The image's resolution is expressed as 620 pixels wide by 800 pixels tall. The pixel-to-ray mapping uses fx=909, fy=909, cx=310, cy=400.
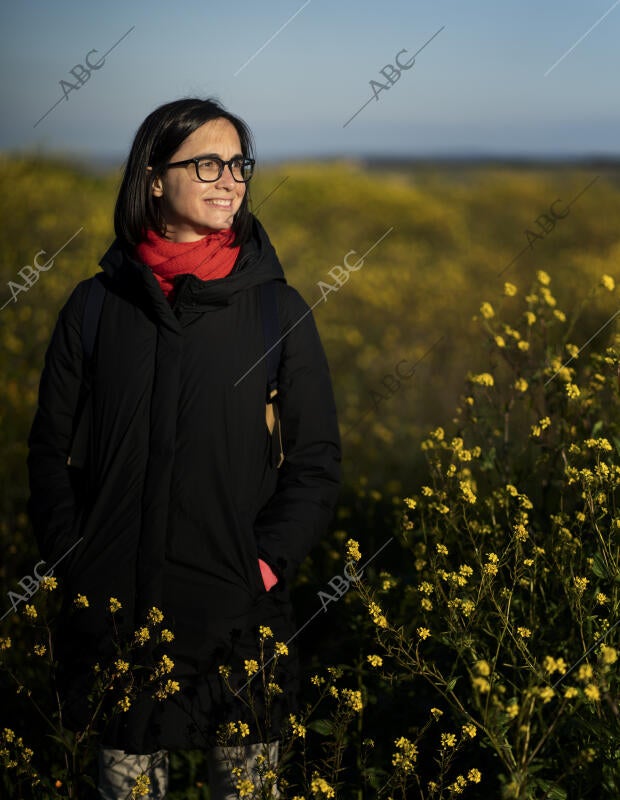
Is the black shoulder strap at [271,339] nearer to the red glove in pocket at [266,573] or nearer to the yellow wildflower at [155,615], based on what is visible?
the red glove in pocket at [266,573]

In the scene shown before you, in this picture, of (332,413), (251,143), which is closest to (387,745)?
(332,413)

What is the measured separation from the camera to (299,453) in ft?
7.51

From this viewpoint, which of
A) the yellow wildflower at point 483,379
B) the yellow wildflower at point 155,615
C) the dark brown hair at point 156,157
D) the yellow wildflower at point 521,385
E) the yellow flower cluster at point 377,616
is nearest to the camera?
the yellow flower cluster at point 377,616

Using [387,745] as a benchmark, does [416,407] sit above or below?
below

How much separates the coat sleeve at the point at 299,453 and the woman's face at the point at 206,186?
0.26m

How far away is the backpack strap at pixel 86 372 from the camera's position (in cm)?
231

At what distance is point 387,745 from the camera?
289 centimetres

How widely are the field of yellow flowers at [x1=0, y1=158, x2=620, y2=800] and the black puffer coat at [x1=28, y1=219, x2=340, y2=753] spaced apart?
0.29ft

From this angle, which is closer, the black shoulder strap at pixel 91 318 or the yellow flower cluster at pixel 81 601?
the yellow flower cluster at pixel 81 601

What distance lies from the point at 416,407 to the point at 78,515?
15.5 ft

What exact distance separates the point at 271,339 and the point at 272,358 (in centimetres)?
5

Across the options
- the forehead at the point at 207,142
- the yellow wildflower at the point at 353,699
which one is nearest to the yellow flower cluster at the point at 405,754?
the yellow wildflower at the point at 353,699

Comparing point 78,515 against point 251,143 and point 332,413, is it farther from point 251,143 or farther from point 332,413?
point 251,143

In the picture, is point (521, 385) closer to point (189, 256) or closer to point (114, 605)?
point (189, 256)
